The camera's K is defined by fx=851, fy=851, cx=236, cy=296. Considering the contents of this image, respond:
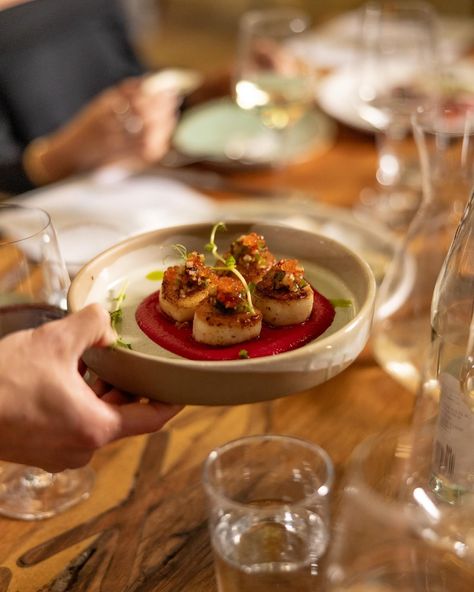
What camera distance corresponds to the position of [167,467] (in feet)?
2.69

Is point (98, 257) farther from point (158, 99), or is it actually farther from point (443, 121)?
point (158, 99)

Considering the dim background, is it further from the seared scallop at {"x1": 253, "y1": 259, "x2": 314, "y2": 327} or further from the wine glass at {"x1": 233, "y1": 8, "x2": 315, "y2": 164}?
the seared scallop at {"x1": 253, "y1": 259, "x2": 314, "y2": 327}

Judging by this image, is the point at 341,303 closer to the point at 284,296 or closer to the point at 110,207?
the point at 284,296

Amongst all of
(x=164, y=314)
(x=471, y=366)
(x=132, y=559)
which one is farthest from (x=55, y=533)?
(x=471, y=366)

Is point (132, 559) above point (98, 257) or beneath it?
beneath

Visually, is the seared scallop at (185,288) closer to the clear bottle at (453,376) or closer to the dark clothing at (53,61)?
the clear bottle at (453,376)

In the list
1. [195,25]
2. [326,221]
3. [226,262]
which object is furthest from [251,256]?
[195,25]

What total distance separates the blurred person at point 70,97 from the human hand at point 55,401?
0.89m

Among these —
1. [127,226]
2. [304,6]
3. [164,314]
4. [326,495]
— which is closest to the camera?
[326,495]

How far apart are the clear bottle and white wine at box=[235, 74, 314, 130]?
27.4 inches

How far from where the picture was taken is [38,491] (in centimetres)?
80

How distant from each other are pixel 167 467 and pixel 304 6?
403 cm

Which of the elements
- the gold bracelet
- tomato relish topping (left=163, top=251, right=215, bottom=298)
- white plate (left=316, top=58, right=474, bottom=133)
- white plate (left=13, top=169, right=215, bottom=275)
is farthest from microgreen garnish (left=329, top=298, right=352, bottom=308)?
the gold bracelet

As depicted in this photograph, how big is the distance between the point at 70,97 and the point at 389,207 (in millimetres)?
989
